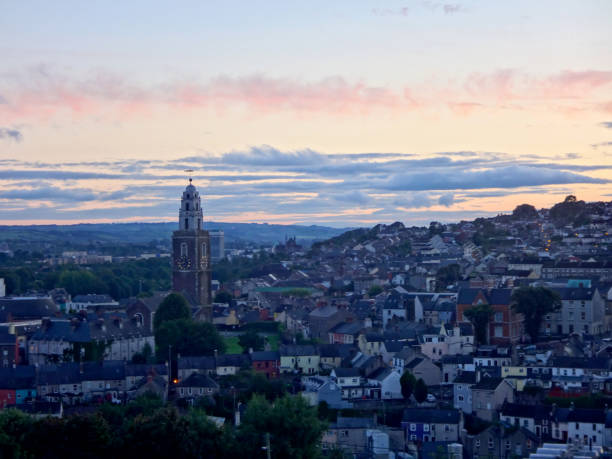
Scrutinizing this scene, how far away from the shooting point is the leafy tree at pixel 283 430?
116 feet

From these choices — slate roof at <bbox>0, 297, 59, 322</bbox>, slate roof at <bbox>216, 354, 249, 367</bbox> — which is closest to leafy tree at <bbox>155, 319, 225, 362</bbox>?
slate roof at <bbox>216, 354, 249, 367</bbox>

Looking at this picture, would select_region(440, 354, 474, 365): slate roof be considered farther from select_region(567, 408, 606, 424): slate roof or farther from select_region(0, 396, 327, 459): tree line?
select_region(0, 396, 327, 459): tree line

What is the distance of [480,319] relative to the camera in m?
57.1

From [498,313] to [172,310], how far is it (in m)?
16.8

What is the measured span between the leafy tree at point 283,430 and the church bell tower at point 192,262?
33750 mm

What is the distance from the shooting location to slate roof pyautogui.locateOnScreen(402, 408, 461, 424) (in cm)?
4151

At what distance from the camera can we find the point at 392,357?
5275 centimetres

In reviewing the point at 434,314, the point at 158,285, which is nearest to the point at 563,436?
the point at 434,314

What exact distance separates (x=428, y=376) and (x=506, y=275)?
30697 mm

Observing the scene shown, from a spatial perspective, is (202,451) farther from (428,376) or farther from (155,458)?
(428,376)

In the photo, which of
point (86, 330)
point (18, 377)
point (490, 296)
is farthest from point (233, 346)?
point (18, 377)

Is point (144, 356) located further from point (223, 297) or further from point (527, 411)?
point (223, 297)

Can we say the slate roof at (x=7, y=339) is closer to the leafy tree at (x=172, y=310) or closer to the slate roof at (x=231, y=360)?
the leafy tree at (x=172, y=310)

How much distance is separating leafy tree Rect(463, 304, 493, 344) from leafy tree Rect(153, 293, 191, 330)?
14885 millimetres
